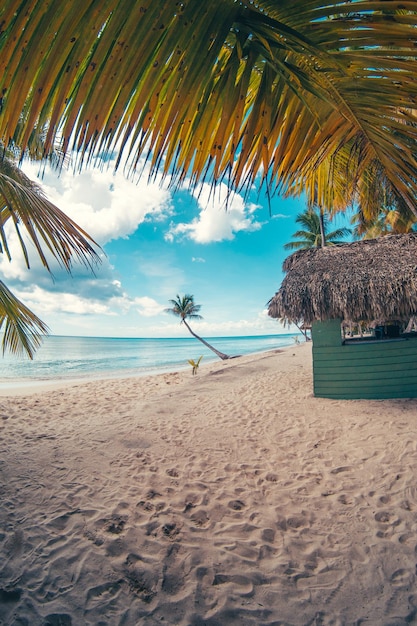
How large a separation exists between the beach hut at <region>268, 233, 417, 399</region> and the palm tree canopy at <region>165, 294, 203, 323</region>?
19.2 meters

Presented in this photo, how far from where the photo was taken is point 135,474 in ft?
12.2

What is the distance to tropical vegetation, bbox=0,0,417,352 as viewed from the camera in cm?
73

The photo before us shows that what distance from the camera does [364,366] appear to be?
263 inches

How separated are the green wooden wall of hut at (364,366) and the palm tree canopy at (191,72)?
6.38m

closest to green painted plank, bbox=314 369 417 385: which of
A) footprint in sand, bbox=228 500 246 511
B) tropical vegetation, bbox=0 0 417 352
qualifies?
footprint in sand, bbox=228 500 246 511

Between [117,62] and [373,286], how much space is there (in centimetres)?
715

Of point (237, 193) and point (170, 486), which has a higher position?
point (237, 193)

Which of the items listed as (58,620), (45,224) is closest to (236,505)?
(58,620)

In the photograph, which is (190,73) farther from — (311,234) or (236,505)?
(311,234)

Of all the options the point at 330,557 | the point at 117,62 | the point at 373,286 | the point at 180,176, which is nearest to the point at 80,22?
the point at 117,62

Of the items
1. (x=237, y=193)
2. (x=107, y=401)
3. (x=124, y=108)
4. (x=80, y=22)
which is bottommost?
(x=107, y=401)

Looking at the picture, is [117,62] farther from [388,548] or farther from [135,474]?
[135,474]

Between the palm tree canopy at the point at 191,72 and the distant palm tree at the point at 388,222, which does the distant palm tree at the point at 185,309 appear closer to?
the distant palm tree at the point at 388,222

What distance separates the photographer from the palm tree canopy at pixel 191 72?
28.7 inches
